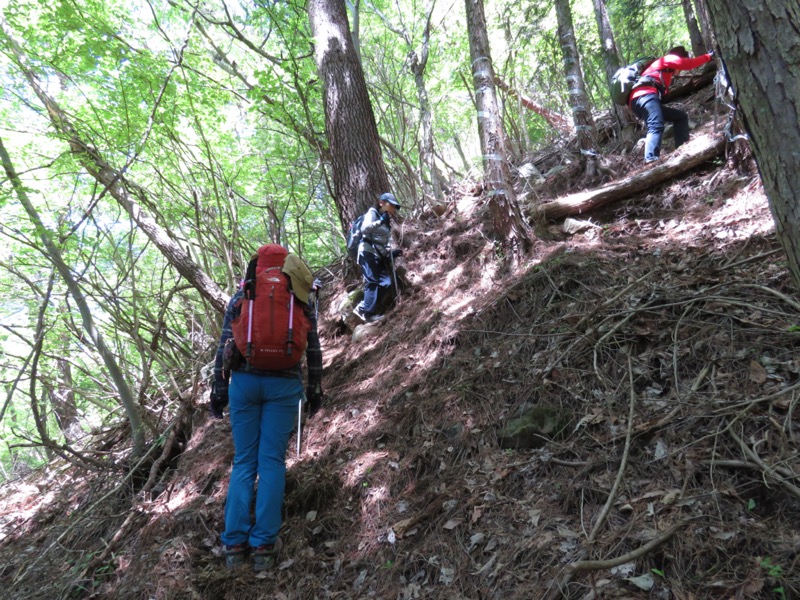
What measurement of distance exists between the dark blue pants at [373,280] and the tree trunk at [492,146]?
5.30 feet

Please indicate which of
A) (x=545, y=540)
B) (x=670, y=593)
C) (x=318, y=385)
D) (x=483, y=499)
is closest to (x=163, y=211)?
(x=318, y=385)

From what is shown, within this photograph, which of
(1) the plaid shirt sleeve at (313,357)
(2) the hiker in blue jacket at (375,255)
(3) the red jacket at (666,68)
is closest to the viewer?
(1) the plaid shirt sleeve at (313,357)

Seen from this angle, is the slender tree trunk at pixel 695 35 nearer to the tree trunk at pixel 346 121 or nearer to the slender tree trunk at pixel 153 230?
the tree trunk at pixel 346 121

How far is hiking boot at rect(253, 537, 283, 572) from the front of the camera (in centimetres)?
314

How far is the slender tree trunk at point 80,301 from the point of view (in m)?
4.55

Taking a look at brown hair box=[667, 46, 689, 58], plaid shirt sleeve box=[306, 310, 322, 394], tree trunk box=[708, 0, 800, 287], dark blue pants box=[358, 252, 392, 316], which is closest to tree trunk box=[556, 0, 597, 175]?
brown hair box=[667, 46, 689, 58]

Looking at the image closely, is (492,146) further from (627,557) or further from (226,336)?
(627,557)

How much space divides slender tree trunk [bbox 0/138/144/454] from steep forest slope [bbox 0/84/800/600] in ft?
1.42

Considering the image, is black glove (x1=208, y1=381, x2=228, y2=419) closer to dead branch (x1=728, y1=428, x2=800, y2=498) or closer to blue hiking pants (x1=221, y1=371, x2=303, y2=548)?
blue hiking pants (x1=221, y1=371, x2=303, y2=548)

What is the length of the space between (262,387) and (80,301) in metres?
2.88

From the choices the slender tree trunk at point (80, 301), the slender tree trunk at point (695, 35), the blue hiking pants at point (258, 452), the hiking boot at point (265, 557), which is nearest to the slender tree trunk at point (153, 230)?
the slender tree trunk at point (80, 301)

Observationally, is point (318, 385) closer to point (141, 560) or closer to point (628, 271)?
point (141, 560)

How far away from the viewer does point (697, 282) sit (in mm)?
3514

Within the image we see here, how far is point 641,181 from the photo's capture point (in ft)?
17.8
